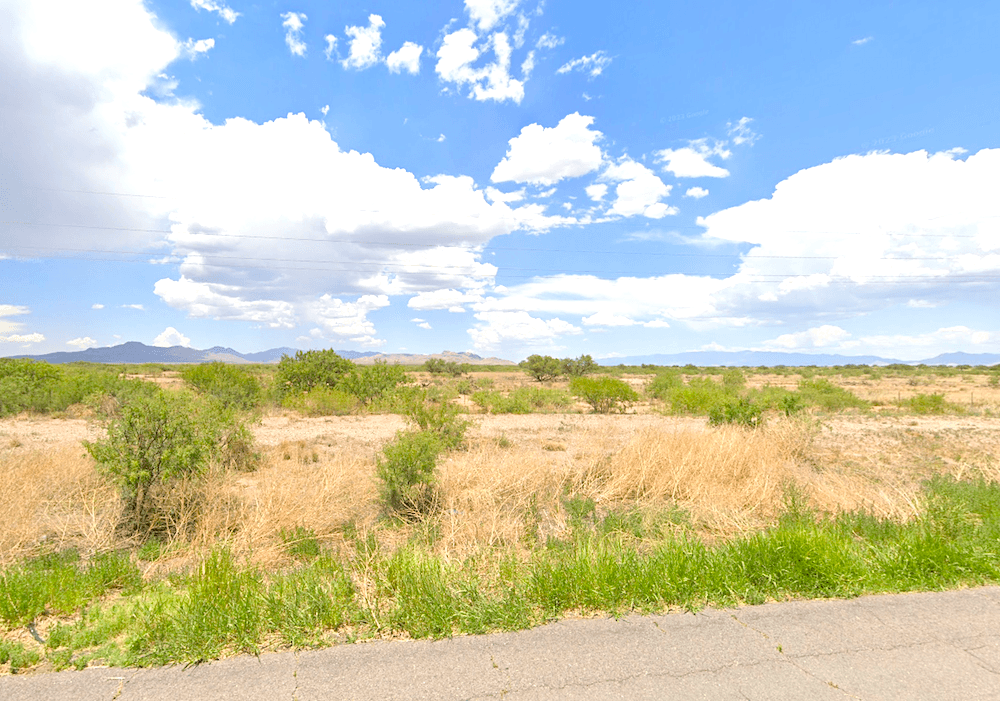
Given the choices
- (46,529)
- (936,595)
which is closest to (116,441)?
(46,529)

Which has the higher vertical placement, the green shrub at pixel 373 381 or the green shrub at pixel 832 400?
the green shrub at pixel 373 381

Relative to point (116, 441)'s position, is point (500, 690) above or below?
below

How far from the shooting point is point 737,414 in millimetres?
16000

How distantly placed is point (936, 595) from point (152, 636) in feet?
22.4

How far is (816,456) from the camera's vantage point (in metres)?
13.3

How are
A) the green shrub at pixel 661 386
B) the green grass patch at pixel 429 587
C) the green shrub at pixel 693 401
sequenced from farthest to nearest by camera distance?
the green shrub at pixel 661 386
the green shrub at pixel 693 401
the green grass patch at pixel 429 587

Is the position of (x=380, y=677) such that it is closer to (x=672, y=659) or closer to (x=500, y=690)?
(x=500, y=690)

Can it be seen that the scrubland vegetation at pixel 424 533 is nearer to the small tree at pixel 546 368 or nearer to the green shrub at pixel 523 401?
the green shrub at pixel 523 401

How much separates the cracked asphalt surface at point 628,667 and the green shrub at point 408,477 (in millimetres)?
4468

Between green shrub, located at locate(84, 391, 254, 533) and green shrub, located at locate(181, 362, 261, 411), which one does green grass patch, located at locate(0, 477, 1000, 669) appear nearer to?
green shrub, located at locate(84, 391, 254, 533)

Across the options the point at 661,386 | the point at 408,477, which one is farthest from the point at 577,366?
the point at 408,477

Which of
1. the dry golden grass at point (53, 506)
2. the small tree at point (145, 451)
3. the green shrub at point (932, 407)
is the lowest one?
the green shrub at point (932, 407)

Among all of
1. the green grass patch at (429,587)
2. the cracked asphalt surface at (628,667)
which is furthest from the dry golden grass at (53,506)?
the cracked asphalt surface at (628,667)

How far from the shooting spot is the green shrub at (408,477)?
859 cm
